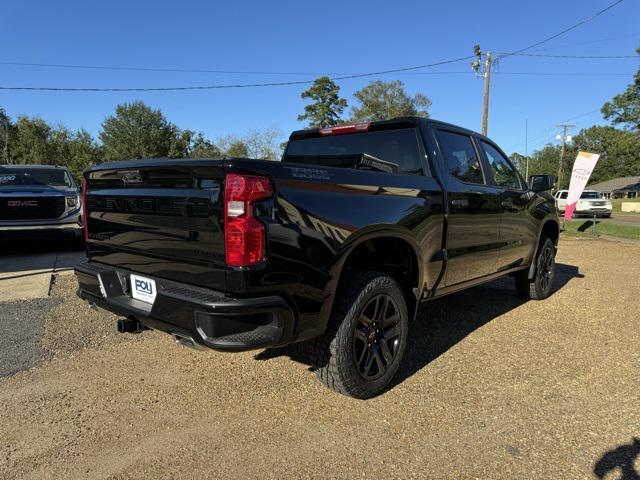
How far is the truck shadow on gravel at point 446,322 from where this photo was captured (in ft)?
12.9

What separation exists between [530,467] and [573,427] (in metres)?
0.60

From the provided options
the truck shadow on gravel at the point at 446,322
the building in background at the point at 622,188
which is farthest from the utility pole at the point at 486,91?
the building in background at the point at 622,188

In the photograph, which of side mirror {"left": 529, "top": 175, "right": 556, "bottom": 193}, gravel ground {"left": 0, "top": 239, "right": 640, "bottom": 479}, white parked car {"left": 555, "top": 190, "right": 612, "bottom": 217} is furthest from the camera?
white parked car {"left": 555, "top": 190, "right": 612, "bottom": 217}

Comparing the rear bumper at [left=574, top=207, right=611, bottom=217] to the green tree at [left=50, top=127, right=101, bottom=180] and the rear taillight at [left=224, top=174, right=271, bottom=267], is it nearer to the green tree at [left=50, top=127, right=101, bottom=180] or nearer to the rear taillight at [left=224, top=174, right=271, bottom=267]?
the rear taillight at [left=224, top=174, right=271, bottom=267]

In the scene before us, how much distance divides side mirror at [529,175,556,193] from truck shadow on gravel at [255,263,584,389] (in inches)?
55.2

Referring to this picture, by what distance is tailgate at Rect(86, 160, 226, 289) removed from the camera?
2525mm

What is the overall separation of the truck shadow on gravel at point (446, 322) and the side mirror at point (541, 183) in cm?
140

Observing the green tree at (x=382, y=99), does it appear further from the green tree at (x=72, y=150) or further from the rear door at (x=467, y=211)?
the rear door at (x=467, y=211)

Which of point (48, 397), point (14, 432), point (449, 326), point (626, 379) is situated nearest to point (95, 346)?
point (48, 397)

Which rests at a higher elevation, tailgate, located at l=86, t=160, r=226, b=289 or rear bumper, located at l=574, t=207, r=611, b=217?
tailgate, located at l=86, t=160, r=226, b=289

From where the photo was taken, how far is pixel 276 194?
252 centimetres

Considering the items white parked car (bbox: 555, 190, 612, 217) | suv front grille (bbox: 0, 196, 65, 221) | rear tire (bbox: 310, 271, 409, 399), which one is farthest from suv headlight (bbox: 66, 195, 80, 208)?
white parked car (bbox: 555, 190, 612, 217)

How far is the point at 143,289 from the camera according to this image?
2961mm

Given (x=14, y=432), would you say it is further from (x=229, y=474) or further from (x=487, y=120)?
(x=487, y=120)
